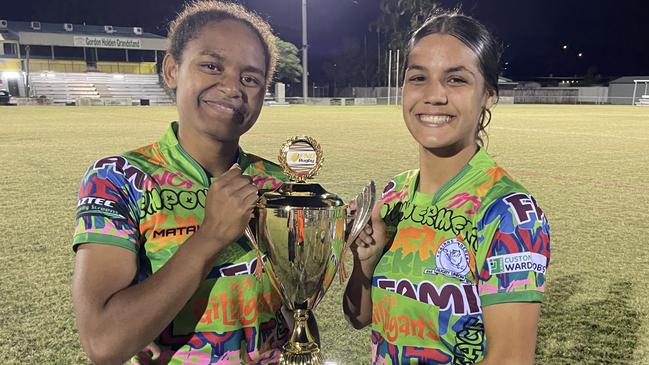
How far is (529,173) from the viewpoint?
859 centimetres

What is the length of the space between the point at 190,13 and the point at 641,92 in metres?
50.5

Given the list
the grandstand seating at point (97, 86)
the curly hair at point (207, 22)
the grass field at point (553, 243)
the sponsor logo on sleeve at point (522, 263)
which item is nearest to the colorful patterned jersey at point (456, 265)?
the sponsor logo on sleeve at point (522, 263)

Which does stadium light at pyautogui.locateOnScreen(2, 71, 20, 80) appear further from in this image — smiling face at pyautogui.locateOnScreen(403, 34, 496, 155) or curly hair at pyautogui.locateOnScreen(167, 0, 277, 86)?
smiling face at pyautogui.locateOnScreen(403, 34, 496, 155)

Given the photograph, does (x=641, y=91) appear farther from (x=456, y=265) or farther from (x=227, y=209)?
(x=227, y=209)

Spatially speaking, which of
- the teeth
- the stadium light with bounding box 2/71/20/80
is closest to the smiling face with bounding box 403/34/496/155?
the teeth

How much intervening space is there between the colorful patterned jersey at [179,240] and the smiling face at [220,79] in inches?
5.2

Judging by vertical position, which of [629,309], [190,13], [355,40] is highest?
[355,40]

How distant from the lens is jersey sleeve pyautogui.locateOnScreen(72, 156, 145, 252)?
1285mm

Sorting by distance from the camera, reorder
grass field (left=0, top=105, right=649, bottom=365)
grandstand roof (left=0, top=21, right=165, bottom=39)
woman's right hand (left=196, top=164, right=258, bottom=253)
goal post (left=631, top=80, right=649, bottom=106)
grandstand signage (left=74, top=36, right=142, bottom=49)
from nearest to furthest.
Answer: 1. woman's right hand (left=196, top=164, right=258, bottom=253)
2. grass field (left=0, top=105, right=649, bottom=365)
3. goal post (left=631, top=80, right=649, bottom=106)
4. grandstand signage (left=74, top=36, right=142, bottom=49)
5. grandstand roof (left=0, top=21, right=165, bottom=39)

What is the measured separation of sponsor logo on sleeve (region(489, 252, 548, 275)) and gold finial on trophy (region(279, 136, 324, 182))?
527 millimetres

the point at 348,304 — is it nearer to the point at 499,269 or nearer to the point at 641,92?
the point at 499,269

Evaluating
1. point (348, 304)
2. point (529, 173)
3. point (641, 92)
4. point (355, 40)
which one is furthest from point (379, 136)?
point (355, 40)

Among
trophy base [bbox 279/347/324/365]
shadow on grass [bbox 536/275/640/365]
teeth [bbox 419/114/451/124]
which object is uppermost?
teeth [bbox 419/114/451/124]

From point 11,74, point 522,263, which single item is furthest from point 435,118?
point 11,74
